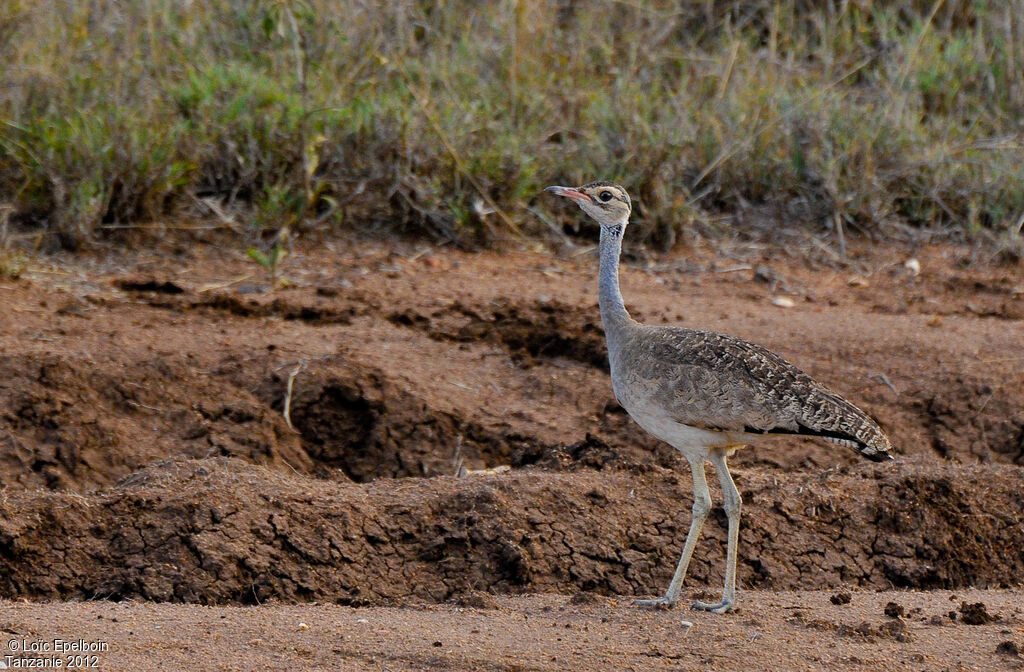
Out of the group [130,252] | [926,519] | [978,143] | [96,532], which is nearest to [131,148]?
[130,252]

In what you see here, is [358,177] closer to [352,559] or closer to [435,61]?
[435,61]

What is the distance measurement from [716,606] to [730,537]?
0.87 ft

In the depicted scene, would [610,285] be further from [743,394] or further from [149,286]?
[149,286]

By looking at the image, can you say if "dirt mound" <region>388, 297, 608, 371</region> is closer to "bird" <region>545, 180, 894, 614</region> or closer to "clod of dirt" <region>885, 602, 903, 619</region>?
"bird" <region>545, 180, 894, 614</region>

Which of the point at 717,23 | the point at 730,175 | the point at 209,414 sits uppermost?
the point at 717,23

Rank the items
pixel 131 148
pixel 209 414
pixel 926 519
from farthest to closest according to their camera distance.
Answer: pixel 131 148 → pixel 209 414 → pixel 926 519

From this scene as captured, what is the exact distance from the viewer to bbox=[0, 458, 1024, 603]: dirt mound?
15.7ft

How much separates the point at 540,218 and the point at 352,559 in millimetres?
4298

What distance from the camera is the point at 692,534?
4.86m

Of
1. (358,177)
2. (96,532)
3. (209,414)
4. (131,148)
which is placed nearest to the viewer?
(96,532)

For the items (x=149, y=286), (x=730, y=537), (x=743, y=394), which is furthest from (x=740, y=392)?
(x=149, y=286)

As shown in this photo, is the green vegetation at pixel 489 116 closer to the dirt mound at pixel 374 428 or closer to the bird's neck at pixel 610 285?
the dirt mound at pixel 374 428

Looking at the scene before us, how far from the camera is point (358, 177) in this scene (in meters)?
8.66

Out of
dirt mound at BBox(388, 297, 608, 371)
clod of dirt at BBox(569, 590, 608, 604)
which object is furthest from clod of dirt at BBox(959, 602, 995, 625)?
dirt mound at BBox(388, 297, 608, 371)
